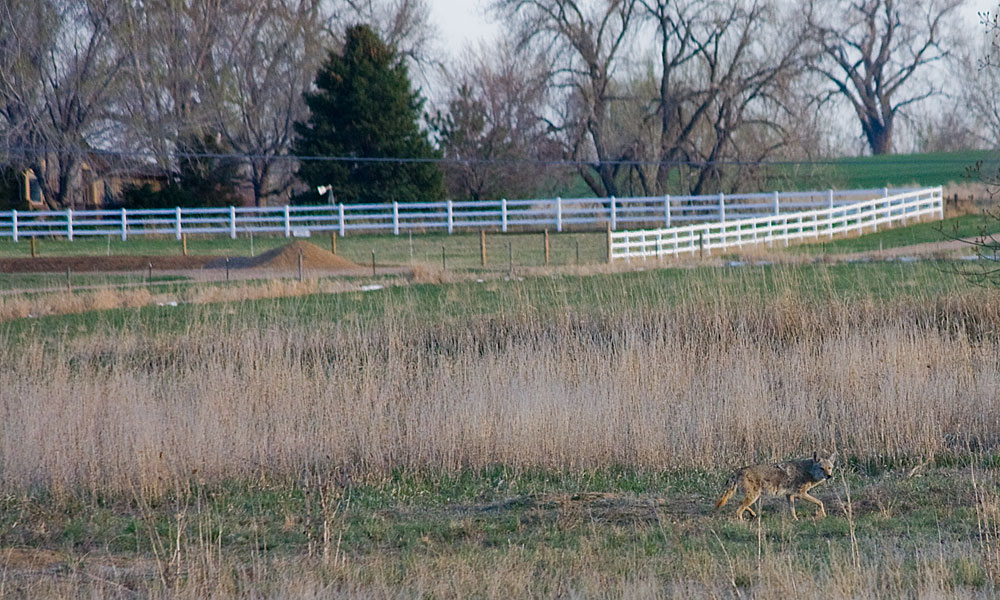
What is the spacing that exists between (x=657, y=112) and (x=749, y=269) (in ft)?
83.1

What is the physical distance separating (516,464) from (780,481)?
8.22 ft

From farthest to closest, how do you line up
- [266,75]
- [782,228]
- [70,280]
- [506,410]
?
[266,75]
[782,228]
[70,280]
[506,410]

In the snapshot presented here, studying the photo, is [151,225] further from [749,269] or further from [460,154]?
[749,269]

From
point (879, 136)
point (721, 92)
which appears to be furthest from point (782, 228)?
point (879, 136)

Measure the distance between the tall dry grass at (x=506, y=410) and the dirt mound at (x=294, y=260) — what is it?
55.4 feet

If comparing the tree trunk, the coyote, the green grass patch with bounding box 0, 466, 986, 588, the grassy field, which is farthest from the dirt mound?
the tree trunk

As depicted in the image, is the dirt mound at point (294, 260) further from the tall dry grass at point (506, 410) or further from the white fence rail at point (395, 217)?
the tall dry grass at point (506, 410)

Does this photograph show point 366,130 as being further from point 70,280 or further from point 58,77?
point 70,280

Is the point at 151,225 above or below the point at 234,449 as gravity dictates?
above

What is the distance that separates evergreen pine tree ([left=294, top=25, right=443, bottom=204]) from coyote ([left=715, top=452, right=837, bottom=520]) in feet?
129

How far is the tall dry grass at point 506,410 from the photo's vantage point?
9.01 metres

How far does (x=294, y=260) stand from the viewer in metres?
30.6

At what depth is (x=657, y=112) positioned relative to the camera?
48.4 m

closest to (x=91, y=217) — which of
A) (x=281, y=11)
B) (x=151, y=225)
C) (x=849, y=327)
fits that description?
(x=151, y=225)
